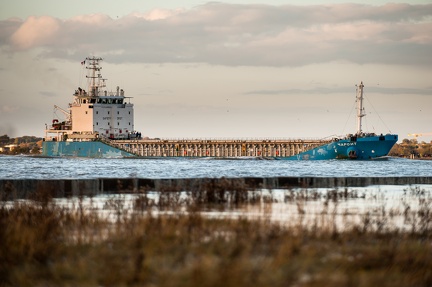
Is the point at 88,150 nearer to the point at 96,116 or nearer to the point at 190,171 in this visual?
the point at 96,116

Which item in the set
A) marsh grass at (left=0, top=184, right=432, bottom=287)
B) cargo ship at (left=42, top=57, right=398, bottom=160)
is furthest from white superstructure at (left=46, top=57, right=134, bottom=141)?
marsh grass at (left=0, top=184, right=432, bottom=287)

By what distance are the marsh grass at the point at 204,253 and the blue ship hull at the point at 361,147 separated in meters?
80.7

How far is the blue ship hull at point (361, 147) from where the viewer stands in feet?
334

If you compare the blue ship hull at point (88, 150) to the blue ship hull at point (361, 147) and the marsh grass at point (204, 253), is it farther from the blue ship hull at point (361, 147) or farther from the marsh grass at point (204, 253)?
the marsh grass at point (204, 253)

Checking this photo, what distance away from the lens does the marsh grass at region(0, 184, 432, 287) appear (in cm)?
1359

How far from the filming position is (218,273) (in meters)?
13.2

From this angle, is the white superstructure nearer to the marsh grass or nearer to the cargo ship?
the cargo ship

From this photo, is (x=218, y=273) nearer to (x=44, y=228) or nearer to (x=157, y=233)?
(x=157, y=233)

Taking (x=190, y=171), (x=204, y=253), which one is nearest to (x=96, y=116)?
(x=190, y=171)

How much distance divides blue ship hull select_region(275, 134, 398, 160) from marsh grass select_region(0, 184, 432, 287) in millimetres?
80716

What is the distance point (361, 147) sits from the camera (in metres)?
102

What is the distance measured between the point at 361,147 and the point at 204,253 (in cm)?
8840

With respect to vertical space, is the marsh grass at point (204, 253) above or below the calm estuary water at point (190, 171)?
below

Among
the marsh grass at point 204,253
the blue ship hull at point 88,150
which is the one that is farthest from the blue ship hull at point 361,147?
the marsh grass at point 204,253
